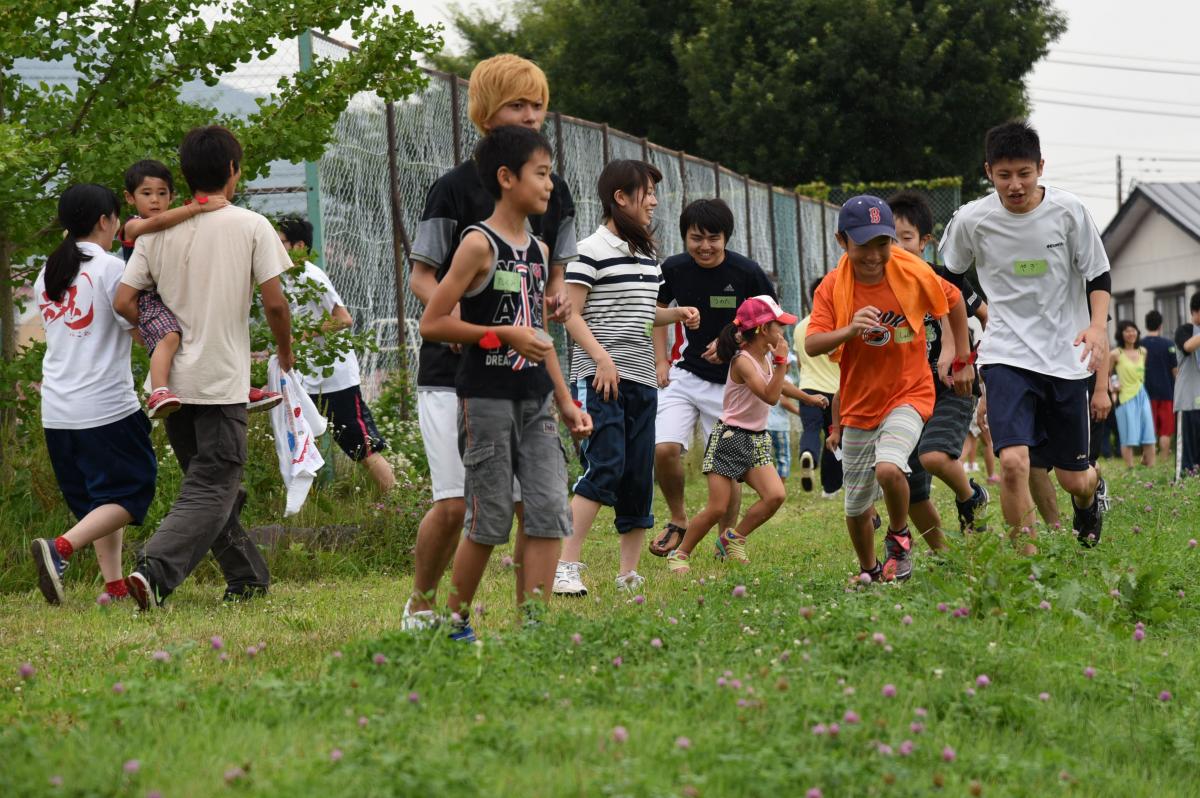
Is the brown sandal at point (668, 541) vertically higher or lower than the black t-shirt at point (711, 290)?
lower

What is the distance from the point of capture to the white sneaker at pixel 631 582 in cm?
704

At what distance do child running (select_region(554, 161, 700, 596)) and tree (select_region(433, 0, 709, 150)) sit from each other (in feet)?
98.5

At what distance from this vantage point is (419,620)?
521cm

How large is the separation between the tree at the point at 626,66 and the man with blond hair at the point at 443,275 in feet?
105

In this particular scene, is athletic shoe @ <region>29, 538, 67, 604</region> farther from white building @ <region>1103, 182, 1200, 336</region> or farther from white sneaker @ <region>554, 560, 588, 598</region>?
white building @ <region>1103, 182, 1200, 336</region>

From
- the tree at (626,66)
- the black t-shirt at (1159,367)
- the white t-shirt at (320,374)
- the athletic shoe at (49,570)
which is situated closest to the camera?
the athletic shoe at (49,570)

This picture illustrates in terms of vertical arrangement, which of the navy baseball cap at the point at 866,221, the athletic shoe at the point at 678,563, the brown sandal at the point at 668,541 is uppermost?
the navy baseball cap at the point at 866,221

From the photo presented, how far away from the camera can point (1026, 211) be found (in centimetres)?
740

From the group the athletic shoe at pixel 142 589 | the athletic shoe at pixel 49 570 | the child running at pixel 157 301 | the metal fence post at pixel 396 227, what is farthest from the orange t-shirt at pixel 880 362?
the metal fence post at pixel 396 227

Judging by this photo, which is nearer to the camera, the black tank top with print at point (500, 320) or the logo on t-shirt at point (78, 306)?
the black tank top with print at point (500, 320)

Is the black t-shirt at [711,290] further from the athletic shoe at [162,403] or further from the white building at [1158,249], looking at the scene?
the white building at [1158,249]

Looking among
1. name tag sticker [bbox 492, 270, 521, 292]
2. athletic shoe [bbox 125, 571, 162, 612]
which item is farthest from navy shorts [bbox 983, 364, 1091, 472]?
athletic shoe [bbox 125, 571, 162, 612]

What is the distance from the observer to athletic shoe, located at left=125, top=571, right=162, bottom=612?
658cm

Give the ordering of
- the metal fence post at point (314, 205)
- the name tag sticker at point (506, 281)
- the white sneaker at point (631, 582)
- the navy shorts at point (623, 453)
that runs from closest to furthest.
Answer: the name tag sticker at point (506, 281) < the white sneaker at point (631, 582) < the navy shorts at point (623, 453) < the metal fence post at point (314, 205)
